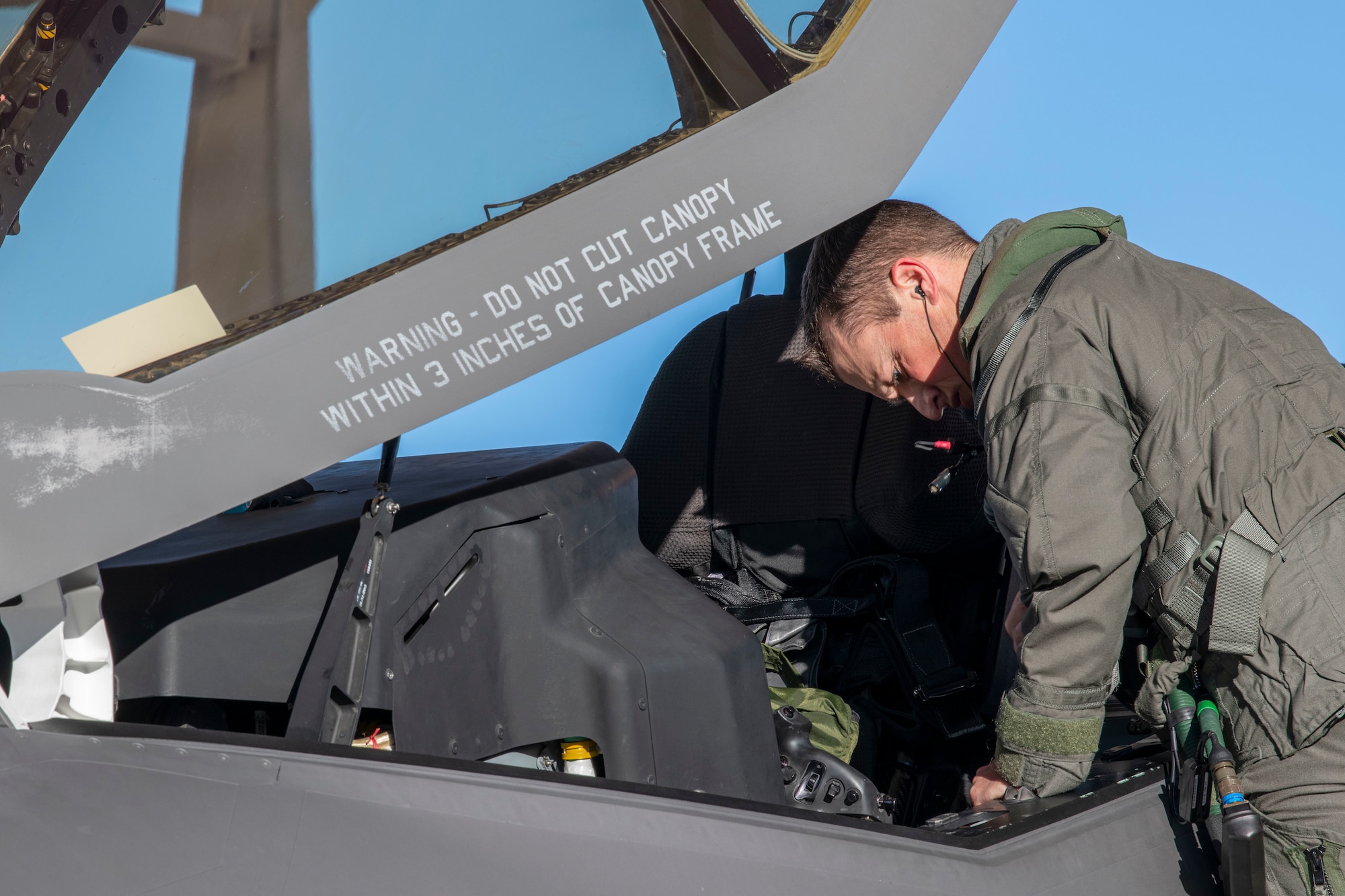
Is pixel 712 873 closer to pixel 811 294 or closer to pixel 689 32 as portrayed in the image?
pixel 689 32

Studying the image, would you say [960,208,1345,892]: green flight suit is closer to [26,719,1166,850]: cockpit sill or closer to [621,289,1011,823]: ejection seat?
[26,719,1166,850]: cockpit sill

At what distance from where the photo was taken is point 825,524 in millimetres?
2006

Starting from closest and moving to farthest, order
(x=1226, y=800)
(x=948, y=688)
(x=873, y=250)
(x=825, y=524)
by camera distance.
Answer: (x=1226, y=800) → (x=873, y=250) → (x=948, y=688) → (x=825, y=524)

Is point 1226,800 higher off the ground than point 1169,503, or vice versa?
point 1169,503

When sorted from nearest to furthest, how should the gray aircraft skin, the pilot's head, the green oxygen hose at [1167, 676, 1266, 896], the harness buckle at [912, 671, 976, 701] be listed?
1. the gray aircraft skin
2. the green oxygen hose at [1167, 676, 1266, 896]
3. the pilot's head
4. the harness buckle at [912, 671, 976, 701]

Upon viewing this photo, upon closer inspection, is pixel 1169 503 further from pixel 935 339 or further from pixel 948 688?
pixel 948 688

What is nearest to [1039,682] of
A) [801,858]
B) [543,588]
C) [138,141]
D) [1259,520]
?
[1259,520]

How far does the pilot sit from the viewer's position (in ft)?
3.79

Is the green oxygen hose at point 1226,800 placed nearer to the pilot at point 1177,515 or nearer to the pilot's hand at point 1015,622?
the pilot at point 1177,515

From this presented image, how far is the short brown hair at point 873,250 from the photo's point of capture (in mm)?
1444

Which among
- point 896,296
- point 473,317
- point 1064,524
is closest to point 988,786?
point 1064,524

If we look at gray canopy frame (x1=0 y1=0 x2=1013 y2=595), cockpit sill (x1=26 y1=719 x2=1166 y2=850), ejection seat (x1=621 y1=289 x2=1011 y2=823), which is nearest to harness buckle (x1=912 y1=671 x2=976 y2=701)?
ejection seat (x1=621 y1=289 x2=1011 y2=823)

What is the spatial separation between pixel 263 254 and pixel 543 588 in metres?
0.46

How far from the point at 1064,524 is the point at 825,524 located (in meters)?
0.87
